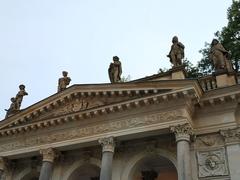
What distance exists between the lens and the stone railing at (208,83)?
16109 millimetres

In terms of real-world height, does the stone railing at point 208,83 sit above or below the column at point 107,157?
above

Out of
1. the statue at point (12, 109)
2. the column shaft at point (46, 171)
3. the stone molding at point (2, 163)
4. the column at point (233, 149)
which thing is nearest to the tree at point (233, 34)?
the column at point (233, 149)

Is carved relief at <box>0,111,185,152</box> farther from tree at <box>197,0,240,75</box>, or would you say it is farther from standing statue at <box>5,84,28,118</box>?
tree at <box>197,0,240,75</box>

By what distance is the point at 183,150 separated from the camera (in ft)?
45.9

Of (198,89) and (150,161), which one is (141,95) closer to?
(198,89)

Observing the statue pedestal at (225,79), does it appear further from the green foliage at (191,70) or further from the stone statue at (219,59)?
the green foliage at (191,70)

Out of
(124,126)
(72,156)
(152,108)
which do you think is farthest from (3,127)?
(152,108)

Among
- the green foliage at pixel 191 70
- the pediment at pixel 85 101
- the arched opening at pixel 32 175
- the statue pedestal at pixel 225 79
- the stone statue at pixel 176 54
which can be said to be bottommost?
the arched opening at pixel 32 175

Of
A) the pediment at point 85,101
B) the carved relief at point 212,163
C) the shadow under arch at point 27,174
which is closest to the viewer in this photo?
the carved relief at point 212,163

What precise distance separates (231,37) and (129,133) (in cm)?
1441

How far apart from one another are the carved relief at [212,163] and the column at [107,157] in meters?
3.56

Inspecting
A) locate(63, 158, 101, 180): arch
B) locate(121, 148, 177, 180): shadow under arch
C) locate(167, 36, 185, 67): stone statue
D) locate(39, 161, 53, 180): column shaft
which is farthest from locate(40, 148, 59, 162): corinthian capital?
locate(167, 36, 185, 67): stone statue

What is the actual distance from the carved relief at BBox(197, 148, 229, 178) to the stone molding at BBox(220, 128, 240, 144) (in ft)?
1.45

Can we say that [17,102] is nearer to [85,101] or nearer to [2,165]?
[2,165]
